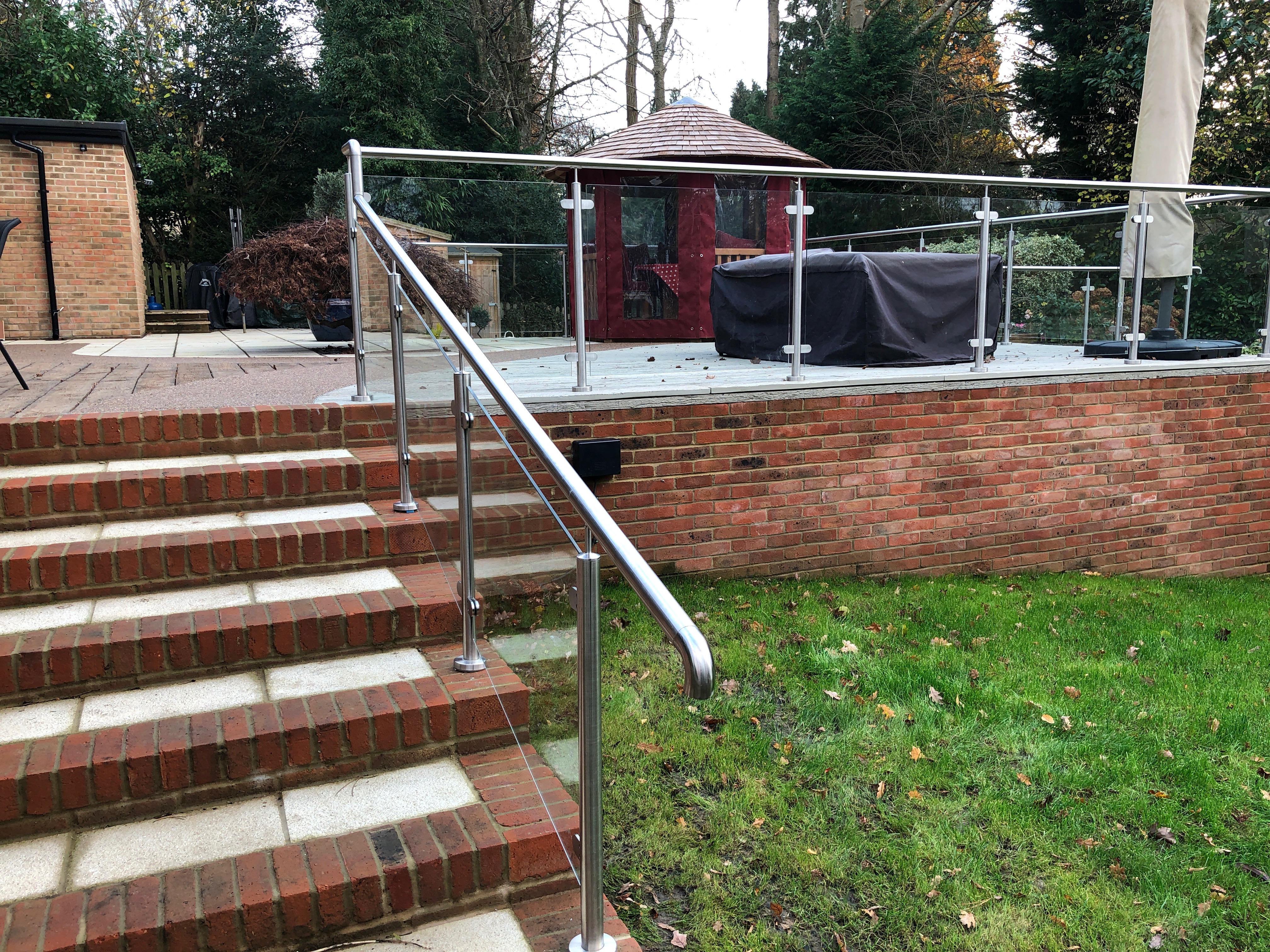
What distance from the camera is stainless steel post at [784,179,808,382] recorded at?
5.34 meters

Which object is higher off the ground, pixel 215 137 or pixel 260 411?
pixel 215 137

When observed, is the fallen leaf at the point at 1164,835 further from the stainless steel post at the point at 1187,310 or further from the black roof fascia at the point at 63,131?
the black roof fascia at the point at 63,131

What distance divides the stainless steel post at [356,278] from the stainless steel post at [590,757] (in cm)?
274

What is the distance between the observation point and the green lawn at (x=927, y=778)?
2.83 metres

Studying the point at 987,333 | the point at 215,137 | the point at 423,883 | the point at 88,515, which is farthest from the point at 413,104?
the point at 423,883

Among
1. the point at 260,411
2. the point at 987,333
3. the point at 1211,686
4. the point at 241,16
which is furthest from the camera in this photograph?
the point at 241,16

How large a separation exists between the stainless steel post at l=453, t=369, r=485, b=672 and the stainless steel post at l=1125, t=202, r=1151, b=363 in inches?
217

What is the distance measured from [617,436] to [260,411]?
182 centimetres

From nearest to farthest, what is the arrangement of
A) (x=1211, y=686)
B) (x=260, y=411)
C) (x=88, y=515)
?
(x=88, y=515) < (x=260, y=411) < (x=1211, y=686)

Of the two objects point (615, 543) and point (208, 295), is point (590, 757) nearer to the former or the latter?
point (615, 543)

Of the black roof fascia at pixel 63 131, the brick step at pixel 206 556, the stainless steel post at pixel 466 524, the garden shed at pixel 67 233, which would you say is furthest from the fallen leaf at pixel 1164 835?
the black roof fascia at pixel 63 131

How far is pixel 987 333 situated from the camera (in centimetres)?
615

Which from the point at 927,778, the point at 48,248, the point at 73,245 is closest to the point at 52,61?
the point at 73,245

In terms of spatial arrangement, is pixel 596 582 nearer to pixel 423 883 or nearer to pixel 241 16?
pixel 423 883
